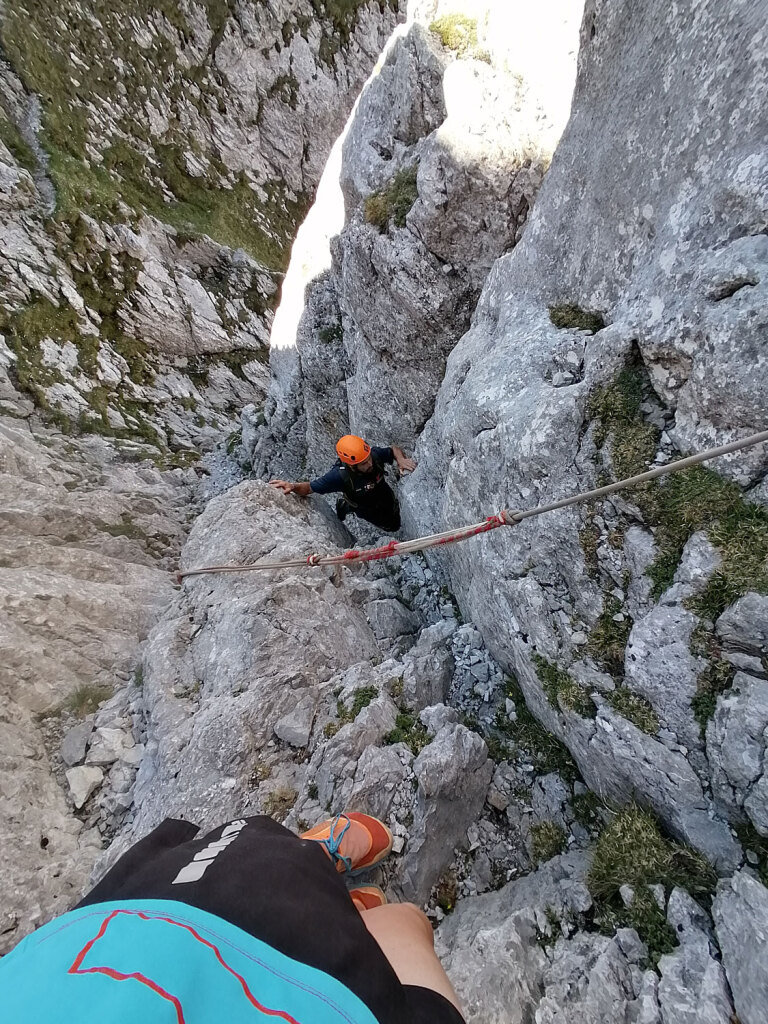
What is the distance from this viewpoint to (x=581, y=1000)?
3.68 meters

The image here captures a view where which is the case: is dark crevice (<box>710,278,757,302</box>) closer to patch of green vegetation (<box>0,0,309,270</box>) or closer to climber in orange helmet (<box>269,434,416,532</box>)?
climber in orange helmet (<box>269,434,416,532</box>)

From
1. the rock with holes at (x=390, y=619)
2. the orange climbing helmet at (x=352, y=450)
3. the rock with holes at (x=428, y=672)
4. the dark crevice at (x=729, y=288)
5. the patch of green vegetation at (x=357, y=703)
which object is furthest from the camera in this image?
the orange climbing helmet at (x=352, y=450)

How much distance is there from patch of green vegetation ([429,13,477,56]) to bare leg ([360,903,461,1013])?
45.5 feet

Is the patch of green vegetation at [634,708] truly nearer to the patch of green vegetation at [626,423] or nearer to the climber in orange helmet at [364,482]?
the patch of green vegetation at [626,423]

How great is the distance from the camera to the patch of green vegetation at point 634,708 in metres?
4.61

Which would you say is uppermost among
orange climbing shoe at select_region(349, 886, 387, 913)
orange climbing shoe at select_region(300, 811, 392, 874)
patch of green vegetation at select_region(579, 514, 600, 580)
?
patch of green vegetation at select_region(579, 514, 600, 580)

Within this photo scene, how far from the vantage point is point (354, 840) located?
4910 millimetres

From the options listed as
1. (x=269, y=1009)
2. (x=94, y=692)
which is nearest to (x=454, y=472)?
(x=269, y=1009)

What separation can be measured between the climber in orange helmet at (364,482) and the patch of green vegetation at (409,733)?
17.4ft

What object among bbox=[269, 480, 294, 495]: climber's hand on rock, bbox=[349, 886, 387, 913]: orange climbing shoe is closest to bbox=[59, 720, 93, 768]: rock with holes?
bbox=[349, 886, 387, 913]: orange climbing shoe

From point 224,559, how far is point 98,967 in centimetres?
801

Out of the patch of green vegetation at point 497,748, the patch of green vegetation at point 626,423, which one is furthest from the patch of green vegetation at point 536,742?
the patch of green vegetation at point 626,423

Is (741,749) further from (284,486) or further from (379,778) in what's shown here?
(284,486)

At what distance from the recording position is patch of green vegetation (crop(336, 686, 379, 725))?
6598 millimetres
